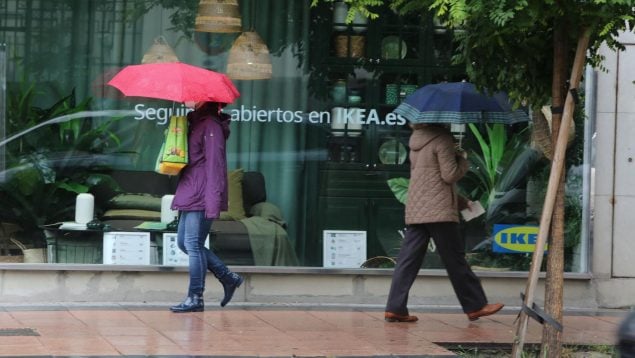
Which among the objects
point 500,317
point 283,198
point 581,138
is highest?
point 581,138

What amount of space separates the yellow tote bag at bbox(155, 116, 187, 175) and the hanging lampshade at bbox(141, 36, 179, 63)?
129 cm

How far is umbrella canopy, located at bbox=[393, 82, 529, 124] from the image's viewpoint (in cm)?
852

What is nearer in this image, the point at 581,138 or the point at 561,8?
the point at 561,8

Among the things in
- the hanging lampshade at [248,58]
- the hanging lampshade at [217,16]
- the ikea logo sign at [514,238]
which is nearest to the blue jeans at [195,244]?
the hanging lampshade at [248,58]

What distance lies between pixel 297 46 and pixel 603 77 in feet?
9.05

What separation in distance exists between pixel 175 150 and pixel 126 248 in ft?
4.78

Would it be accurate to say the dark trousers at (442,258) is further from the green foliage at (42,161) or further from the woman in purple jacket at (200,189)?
the green foliage at (42,161)

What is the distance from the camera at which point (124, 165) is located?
9938mm

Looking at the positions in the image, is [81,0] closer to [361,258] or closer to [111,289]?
[111,289]

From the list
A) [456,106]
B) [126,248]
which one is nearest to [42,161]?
[126,248]

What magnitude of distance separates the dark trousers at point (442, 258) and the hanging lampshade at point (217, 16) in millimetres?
2639

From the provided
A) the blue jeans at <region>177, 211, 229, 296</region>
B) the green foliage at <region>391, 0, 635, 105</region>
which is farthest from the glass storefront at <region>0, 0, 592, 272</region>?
the green foliage at <region>391, 0, 635, 105</region>

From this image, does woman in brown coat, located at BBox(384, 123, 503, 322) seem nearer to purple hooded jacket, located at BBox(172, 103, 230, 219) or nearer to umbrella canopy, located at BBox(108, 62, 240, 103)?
Result: purple hooded jacket, located at BBox(172, 103, 230, 219)

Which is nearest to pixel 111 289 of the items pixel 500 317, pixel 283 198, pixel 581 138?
pixel 283 198
